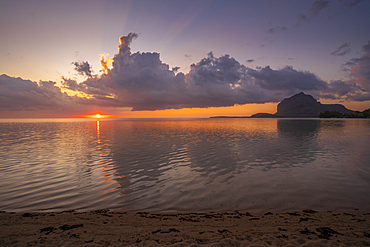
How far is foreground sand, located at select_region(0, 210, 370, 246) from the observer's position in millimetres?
7105

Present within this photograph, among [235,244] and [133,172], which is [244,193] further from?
[133,172]

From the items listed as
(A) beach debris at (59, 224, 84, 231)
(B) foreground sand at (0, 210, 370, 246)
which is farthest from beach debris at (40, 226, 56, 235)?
(A) beach debris at (59, 224, 84, 231)

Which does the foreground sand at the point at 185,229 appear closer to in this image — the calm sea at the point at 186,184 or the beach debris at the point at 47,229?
the beach debris at the point at 47,229

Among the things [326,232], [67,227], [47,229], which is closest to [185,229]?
[67,227]

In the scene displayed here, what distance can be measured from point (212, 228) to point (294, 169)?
1488 cm

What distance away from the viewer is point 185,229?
8094 mm

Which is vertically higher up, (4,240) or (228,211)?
(4,240)

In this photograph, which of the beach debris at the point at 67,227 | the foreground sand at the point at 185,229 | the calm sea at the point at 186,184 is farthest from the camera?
the calm sea at the point at 186,184

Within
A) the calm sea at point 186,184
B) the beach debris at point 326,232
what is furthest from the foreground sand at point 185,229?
the calm sea at point 186,184

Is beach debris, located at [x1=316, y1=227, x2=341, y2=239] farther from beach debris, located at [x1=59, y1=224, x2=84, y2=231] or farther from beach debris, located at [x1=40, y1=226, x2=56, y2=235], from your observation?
beach debris, located at [x1=40, y1=226, x2=56, y2=235]

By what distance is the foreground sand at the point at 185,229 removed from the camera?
23.3 ft

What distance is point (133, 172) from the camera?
18.1 m

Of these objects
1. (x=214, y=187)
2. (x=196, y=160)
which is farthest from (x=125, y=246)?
(x=196, y=160)

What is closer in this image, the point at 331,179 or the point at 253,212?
the point at 253,212
